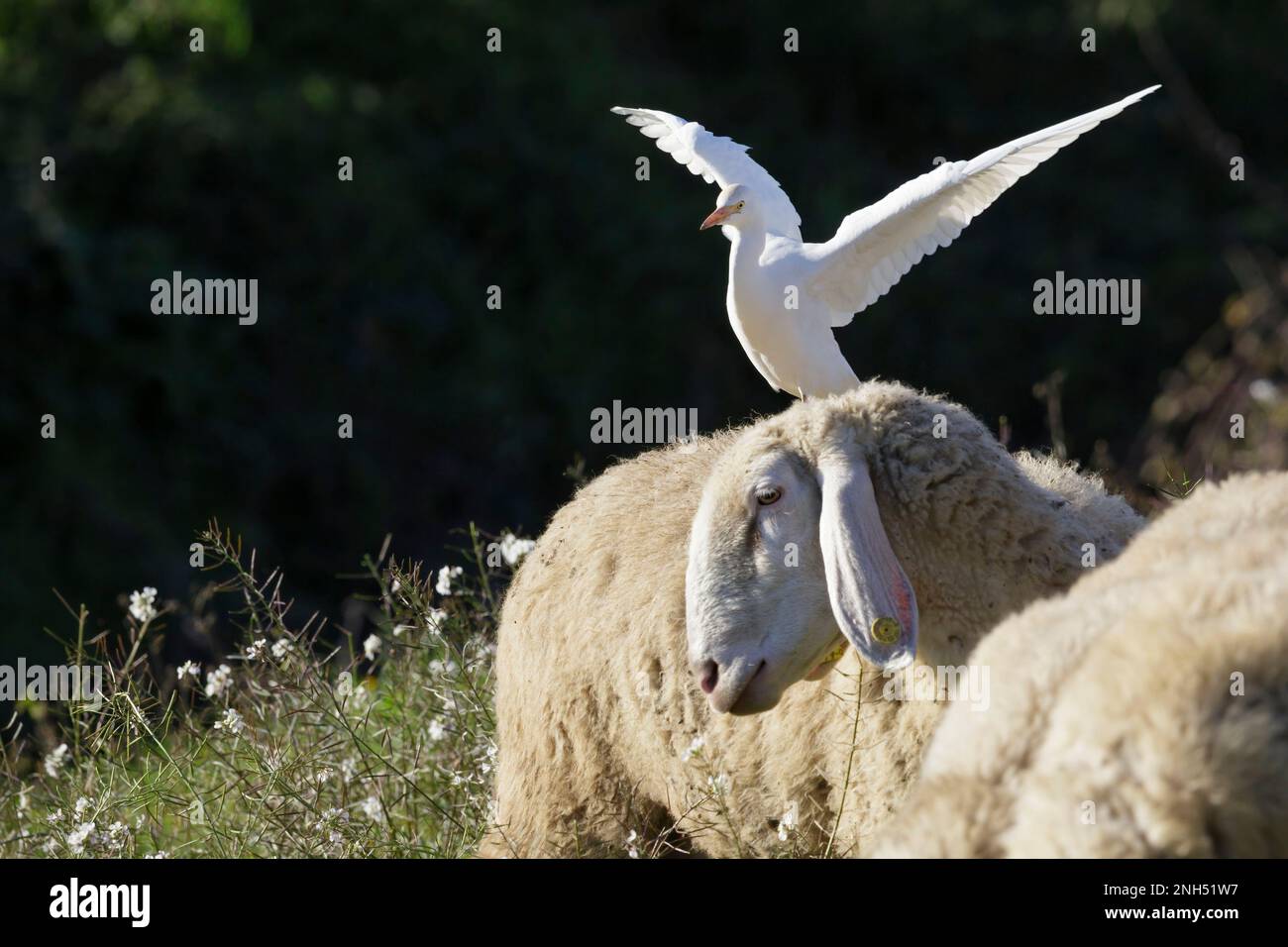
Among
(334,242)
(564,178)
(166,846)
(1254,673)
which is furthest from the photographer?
(564,178)

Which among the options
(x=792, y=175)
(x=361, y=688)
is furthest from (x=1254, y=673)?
(x=792, y=175)

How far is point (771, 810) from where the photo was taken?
4.12 metres

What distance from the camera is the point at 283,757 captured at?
14.9 feet

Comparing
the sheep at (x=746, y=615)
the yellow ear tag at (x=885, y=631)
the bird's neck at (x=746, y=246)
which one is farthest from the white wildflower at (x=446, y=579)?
the yellow ear tag at (x=885, y=631)

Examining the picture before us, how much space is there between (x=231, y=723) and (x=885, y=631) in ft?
5.95

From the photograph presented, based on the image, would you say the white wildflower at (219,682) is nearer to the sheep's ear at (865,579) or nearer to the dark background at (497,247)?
the sheep's ear at (865,579)

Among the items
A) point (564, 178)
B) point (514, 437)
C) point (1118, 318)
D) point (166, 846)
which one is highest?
point (564, 178)

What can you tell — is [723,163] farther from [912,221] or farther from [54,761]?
[54,761]

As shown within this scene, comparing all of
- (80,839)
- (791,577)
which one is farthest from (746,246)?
(80,839)

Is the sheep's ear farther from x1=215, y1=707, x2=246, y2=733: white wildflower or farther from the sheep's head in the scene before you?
x1=215, y1=707, x2=246, y2=733: white wildflower

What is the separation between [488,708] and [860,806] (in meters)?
1.52

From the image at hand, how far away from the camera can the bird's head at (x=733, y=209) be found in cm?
547

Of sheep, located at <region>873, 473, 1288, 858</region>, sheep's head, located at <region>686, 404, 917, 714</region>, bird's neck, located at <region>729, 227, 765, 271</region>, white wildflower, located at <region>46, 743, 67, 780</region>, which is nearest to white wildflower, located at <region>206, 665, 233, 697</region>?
white wildflower, located at <region>46, 743, 67, 780</region>

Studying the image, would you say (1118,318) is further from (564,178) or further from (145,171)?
(145,171)
